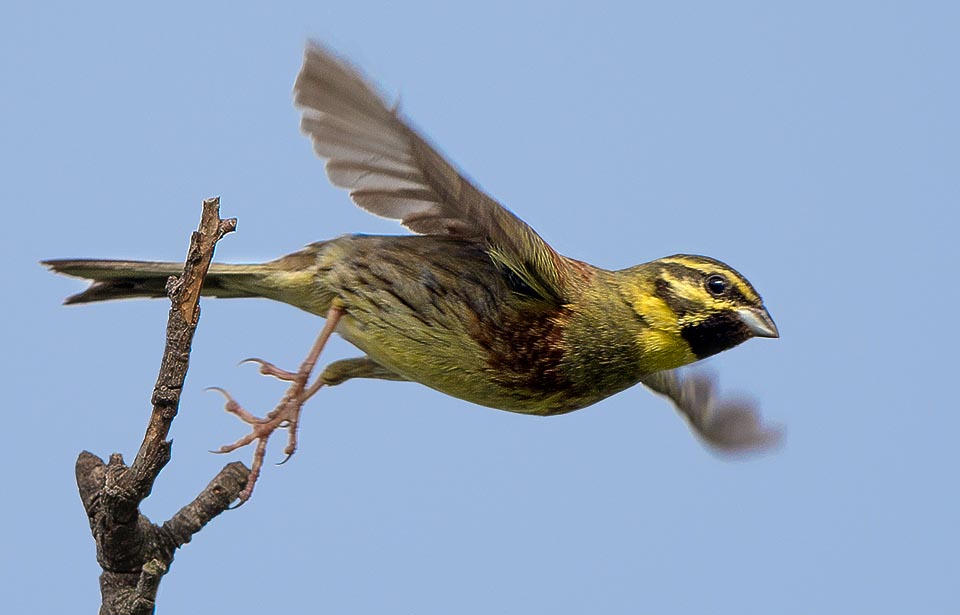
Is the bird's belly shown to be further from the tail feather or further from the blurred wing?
the blurred wing

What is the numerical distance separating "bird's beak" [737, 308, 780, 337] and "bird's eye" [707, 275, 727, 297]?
111 mm

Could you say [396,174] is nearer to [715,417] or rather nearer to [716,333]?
[716,333]

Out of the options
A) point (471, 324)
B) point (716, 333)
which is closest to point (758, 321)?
point (716, 333)

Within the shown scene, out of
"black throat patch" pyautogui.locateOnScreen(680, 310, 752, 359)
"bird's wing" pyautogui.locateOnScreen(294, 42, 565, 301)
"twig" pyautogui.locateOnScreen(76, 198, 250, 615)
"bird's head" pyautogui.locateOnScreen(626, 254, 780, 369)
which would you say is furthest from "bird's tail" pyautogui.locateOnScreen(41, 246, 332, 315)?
"black throat patch" pyautogui.locateOnScreen(680, 310, 752, 359)

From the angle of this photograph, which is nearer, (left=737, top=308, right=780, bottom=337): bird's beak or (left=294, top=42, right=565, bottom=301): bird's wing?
(left=294, top=42, right=565, bottom=301): bird's wing

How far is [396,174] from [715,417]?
2.43 metres

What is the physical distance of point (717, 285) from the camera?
5.14 m

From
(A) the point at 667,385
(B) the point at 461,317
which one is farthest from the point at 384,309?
(A) the point at 667,385

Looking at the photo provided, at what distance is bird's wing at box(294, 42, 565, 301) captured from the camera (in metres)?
4.65

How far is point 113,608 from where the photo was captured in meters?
4.55

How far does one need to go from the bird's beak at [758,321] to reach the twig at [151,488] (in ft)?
→ 6.86

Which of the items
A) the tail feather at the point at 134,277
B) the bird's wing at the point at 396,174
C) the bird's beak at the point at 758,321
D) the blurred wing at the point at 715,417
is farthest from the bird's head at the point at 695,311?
the tail feather at the point at 134,277

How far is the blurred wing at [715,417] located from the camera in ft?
21.2

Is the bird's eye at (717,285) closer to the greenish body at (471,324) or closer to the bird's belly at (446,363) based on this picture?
the greenish body at (471,324)
